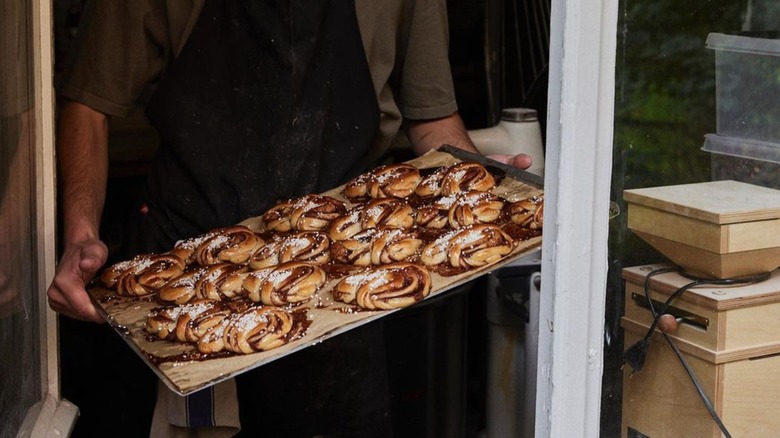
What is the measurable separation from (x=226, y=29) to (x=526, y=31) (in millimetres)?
2304

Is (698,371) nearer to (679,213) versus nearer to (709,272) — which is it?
(709,272)

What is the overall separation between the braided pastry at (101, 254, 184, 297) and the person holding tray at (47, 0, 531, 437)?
0.93ft

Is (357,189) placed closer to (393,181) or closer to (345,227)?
(393,181)

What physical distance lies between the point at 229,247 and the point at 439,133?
1.00 metres

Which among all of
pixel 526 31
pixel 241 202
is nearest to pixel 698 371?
pixel 241 202

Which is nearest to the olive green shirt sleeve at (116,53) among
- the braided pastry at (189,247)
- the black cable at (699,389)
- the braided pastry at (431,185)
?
the braided pastry at (189,247)

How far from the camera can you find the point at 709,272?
69.4 inches

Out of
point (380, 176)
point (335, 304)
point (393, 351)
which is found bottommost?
point (393, 351)

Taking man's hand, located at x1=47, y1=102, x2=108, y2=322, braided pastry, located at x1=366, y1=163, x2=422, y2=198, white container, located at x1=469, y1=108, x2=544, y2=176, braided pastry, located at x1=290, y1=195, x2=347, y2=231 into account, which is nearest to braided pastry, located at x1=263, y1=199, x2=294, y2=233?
braided pastry, located at x1=290, y1=195, x2=347, y2=231

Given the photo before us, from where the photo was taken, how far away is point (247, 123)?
3.00 meters

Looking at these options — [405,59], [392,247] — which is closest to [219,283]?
[392,247]

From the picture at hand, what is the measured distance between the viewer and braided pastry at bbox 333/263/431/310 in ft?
7.48

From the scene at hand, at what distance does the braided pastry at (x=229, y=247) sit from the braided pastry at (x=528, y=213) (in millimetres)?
687

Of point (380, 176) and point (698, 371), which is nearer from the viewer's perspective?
point (698, 371)
